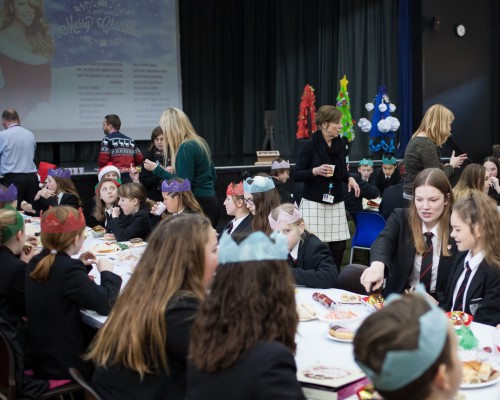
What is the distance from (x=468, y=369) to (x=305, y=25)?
449 inches

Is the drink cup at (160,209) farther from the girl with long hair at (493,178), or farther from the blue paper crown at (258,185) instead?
the girl with long hair at (493,178)

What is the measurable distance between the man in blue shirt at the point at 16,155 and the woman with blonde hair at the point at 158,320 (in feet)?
20.5

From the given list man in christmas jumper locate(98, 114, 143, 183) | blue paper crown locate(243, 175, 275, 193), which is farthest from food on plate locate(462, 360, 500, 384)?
man in christmas jumper locate(98, 114, 143, 183)

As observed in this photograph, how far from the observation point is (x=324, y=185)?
206 inches

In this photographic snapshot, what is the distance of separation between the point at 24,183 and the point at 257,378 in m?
7.15

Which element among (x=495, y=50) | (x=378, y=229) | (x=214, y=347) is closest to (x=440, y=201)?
(x=214, y=347)

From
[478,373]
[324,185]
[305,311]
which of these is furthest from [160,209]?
[478,373]

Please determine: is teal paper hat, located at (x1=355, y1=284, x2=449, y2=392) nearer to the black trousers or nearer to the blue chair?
A: the blue chair

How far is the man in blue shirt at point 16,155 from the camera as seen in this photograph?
26.1 ft

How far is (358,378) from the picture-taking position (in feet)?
6.73

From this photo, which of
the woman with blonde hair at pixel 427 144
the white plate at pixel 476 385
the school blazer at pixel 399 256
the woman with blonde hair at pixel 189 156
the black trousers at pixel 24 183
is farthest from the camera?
the black trousers at pixel 24 183

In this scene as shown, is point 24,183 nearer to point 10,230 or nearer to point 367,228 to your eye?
point 367,228

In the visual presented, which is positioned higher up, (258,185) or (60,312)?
(258,185)

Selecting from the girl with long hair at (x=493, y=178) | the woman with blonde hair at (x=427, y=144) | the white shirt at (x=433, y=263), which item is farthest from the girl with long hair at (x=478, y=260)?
the girl with long hair at (x=493, y=178)
